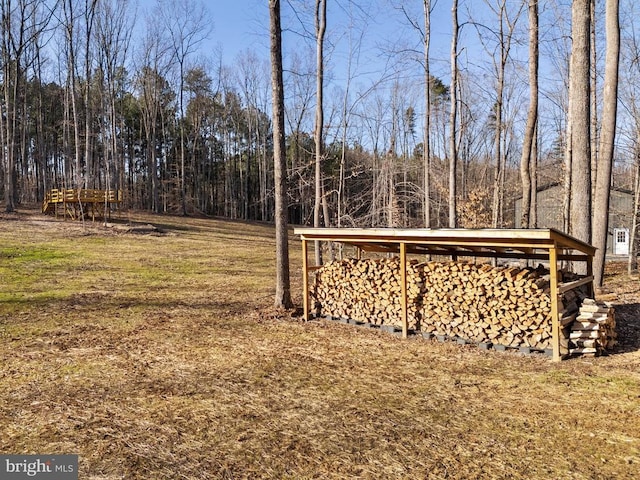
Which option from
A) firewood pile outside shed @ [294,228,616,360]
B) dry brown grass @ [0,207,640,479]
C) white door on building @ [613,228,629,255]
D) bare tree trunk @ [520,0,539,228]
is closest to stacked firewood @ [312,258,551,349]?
firewood pile outside shed @ [294,228,616,360]

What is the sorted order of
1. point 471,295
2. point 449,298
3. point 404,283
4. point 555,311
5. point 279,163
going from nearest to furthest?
point 555,311, point 471,295, point 449,298, point 404,283, point 279,163

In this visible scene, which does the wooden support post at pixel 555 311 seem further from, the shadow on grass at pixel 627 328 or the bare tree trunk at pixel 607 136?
the bare tree trunk at pixel 607 136

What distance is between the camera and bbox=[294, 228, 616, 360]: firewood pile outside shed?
5.87 m

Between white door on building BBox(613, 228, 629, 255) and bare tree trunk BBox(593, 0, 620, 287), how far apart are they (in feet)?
53.2

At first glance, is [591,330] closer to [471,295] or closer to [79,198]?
[471,295]

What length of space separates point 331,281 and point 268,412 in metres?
4.27

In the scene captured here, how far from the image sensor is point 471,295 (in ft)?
21.7

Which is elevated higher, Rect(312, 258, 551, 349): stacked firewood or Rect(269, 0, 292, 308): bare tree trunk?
Rect(269, 0, 292, 308): bare tree trunk

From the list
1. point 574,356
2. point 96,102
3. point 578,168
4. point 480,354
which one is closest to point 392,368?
point 480,354

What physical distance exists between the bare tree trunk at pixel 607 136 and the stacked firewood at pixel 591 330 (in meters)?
4.29

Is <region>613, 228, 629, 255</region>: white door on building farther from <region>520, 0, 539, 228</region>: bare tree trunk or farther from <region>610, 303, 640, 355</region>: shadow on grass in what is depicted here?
<region>610, 303, 640, 355</region>: shadow on grass

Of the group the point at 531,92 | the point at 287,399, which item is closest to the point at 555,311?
the point at 287,399

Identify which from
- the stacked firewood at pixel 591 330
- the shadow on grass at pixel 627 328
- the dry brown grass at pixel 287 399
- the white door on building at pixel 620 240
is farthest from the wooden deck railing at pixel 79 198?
the white door on building at pixel 620 240

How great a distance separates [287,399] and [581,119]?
25.8 feet
